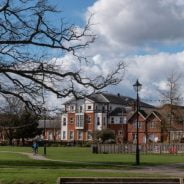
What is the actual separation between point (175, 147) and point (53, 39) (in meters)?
37.9

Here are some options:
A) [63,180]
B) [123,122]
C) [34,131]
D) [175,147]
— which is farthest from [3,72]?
[123,122]

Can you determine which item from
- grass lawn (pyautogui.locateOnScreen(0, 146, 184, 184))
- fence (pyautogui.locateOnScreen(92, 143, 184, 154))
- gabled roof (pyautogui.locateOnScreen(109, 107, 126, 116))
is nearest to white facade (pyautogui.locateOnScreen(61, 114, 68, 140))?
gabled roof (pyautogui.locateOnScreen(109, 107, 126, 116))

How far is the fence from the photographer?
6906 centimetres

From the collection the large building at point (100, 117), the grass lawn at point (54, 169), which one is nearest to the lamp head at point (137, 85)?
the grass lawn at point (54, 169)

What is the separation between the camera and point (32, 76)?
110 ft

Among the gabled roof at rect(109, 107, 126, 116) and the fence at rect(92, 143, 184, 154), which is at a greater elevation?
the gabled roof at rect(109, 107, 126, 116)

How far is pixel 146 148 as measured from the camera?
7131 cm

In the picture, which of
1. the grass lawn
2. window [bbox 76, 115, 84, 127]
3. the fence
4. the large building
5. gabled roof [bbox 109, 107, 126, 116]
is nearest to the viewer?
the grass lawn

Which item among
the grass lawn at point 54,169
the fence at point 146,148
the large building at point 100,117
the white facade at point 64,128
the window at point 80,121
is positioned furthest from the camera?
the white facade at point 64,128

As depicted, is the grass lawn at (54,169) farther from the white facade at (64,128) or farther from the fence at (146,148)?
the white facade at (64,128)

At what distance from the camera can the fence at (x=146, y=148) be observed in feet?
227

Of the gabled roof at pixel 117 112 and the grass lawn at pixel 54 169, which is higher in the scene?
the gabled roof at pixel 117 112

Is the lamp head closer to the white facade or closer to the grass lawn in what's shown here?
the grass lawn

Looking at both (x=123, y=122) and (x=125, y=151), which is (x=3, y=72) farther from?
(x=123, y=122)
